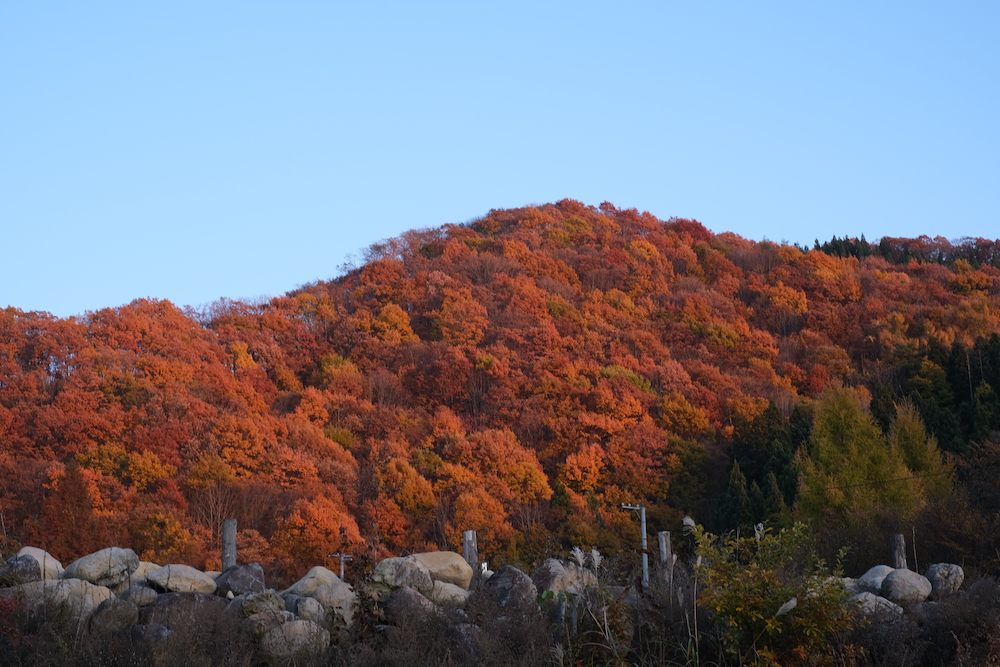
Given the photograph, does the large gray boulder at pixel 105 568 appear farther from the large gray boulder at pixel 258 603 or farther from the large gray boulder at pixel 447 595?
the large gray boulder at pixel 447 595

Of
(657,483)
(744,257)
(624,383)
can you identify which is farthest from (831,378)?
(744,257)

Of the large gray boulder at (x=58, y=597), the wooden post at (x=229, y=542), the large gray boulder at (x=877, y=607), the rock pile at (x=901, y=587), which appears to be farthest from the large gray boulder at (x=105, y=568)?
the rock pile at (x=901, y=587)

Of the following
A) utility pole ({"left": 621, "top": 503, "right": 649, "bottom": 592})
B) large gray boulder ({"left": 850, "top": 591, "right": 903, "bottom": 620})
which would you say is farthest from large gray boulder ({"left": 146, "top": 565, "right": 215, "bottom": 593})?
large gray boulder ({"left": 850, "top": 591, "right": 903, "bottom": 620})

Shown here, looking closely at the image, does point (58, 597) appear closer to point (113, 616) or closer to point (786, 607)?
point (113, 616)

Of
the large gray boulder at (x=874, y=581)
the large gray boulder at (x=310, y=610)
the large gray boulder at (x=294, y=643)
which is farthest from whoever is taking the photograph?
the large gray boulder at (x=874, y=581)

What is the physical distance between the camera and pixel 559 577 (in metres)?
11.6

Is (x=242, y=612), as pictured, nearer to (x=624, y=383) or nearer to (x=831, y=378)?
(x=624, y=383)

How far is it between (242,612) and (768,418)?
2877 cm

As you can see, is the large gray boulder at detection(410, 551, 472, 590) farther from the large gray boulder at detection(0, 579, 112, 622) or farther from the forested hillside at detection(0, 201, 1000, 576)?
the forested hillside at detection(0, 201, 1000, 576)

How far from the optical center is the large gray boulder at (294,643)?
10172 mm

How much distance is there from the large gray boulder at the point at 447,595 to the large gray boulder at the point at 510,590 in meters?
0.26

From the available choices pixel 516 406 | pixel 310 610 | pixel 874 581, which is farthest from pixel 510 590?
pixel 516 406

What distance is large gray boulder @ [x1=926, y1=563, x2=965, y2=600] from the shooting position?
43.2 feet

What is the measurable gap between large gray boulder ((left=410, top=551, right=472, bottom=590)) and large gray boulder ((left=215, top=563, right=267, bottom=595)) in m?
1.65
